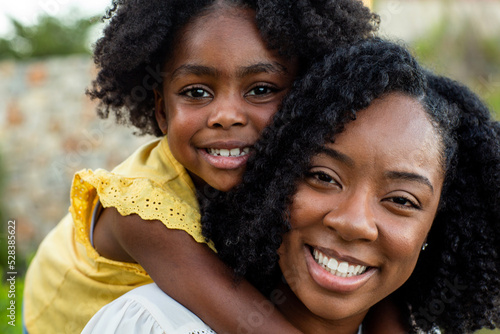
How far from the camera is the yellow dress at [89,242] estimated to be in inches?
107

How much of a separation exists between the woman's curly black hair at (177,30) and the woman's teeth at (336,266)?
0.98 meters

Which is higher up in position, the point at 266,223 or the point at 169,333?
the point at 266,223

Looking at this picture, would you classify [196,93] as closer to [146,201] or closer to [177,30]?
[177,30]

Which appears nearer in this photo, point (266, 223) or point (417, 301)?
point (266, 223)

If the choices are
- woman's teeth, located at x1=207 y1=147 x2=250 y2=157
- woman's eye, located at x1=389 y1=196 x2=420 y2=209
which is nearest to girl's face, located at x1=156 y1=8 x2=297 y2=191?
woman's teeth, located at x1=207 y1=147 x2=250 y2=157

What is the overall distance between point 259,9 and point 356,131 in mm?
841

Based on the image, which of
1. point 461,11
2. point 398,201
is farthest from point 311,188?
point 461,11

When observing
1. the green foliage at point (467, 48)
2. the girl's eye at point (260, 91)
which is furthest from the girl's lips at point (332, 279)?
the green foliage at point (467, 48)

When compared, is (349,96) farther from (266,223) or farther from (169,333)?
(169,333)

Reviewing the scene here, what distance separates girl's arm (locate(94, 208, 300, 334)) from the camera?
8.25 ft

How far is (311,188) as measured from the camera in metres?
2.38

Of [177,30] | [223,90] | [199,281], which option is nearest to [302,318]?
[199,281]

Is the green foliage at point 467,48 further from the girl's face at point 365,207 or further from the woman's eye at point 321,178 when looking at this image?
the woman's eye at point 321,178

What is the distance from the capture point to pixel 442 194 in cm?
256
